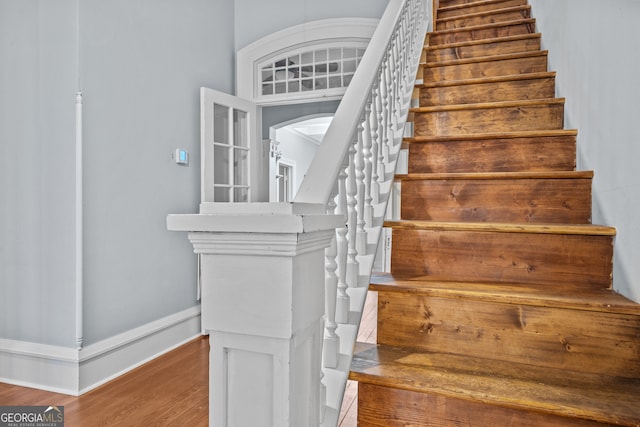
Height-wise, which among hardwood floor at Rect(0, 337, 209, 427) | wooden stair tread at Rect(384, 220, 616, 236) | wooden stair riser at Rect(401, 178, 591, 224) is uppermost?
wooden stair riser at Rect(401, 178, 591, 224)

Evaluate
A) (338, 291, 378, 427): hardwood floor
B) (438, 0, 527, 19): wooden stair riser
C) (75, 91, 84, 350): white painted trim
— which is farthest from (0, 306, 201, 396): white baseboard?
(438, 0, 527, 19): wooden stair riser

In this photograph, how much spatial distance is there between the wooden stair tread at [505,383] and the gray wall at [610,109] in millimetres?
316

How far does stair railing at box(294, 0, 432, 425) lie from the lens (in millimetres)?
975

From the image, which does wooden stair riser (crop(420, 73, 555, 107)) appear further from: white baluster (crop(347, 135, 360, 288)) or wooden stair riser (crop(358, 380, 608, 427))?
wooden stair riser (crop(358, 380, 608, 427))

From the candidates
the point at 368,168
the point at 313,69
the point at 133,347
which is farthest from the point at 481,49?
the point at 133,347

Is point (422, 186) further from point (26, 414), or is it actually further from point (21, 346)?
point (21, 346)

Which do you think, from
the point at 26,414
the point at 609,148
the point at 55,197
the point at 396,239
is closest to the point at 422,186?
the point at 396,239

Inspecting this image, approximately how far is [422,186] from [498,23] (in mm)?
1842

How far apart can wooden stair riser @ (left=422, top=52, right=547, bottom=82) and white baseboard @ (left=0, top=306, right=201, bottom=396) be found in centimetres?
247

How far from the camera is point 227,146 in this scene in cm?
343

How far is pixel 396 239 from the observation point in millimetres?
1430

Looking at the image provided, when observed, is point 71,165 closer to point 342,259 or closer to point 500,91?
point 342,259

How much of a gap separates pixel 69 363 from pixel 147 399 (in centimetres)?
50

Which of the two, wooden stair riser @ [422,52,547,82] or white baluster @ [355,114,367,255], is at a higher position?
Result: wooden stair riser @ [422,52,547,82]
